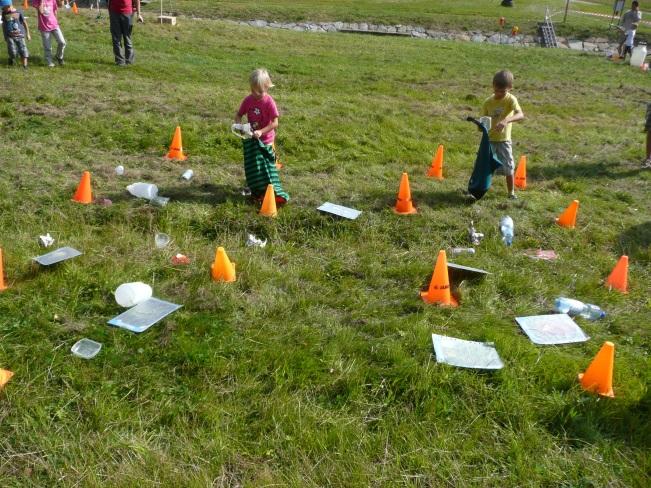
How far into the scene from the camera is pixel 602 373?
346cm

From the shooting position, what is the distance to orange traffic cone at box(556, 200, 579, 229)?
243 inches

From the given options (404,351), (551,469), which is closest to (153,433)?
(404,351)

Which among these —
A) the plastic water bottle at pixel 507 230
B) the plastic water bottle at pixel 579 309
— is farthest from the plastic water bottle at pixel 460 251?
the plastic water bottle at pixel 579 309

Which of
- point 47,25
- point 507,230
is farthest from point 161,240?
point 47,25

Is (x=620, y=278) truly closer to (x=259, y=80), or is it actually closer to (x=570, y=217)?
(x=570, y=217)

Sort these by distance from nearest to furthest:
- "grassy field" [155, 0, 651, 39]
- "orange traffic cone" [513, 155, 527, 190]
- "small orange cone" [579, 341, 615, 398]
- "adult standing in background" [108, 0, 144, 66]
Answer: "small orange cone" [579, 341, 615, 398] → "orange traffic cone" [513, 155, 527, 190] → "adult standing in background" [108, 0, 144, 66] → "grassy field" [155, 0, 651, 39]

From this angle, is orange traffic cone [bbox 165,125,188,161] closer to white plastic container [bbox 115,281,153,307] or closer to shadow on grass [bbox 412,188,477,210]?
shadow on grass [bbox 412,188,477,210]

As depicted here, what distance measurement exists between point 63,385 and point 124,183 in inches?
139

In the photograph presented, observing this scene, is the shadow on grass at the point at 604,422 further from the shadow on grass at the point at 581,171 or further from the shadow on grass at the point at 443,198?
the shadow on grass at the point at 581,171

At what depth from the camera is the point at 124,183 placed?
21.0 ft

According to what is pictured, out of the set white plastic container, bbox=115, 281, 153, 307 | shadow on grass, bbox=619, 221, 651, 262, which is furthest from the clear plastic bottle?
white plastic container, bbox=115, 281, 153, 307

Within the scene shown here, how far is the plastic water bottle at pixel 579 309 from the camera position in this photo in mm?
4418

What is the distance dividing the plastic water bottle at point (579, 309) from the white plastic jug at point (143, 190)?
4173mm

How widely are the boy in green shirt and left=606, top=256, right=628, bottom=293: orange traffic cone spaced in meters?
2.11
